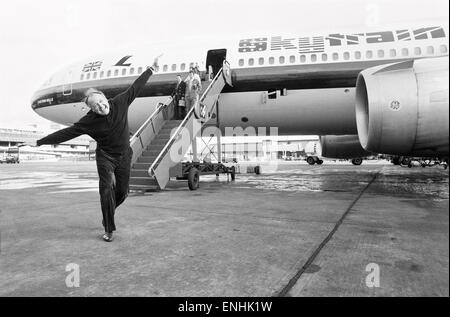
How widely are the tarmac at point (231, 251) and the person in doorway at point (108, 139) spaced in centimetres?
39

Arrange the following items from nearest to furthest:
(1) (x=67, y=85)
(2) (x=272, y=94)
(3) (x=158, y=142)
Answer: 1. (3) (x=158, y=142)
2. (2) (x=272, y=94)
3. (1) (x=67, y=85)

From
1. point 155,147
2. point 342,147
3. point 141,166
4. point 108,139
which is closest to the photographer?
point 108,139

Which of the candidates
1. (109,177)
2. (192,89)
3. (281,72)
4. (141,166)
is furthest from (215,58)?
(109,177)

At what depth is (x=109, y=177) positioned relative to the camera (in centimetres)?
329

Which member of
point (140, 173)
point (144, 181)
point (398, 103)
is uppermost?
point (398, 103)

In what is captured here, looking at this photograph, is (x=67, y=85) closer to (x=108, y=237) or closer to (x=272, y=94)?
(x=272, y=94)

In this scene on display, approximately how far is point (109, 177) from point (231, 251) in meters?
1.40

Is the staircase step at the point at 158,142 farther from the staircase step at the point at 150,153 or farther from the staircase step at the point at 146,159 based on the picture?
the staircase step at the point at 146,159

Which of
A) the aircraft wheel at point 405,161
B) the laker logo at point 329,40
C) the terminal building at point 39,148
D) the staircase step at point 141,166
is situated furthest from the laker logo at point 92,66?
the terminal building at point 39,148

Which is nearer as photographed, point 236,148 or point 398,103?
point 398,103

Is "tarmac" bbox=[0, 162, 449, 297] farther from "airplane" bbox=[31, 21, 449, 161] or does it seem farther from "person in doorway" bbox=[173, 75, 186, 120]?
"person in doorway" bbox=[173, 75, 186, 120]

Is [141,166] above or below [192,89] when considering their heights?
below

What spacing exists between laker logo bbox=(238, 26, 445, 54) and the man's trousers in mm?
6720
